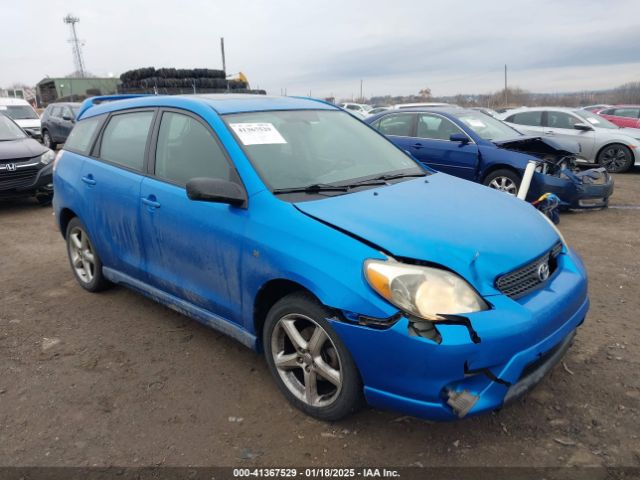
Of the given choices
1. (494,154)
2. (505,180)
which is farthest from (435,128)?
(505,180)

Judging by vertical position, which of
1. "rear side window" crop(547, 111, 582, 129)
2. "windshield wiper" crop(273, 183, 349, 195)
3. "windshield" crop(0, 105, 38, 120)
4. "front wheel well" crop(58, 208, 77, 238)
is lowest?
"front wheel well" crop(58, 208, 77, 238)

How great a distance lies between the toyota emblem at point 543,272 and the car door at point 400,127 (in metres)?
5.75

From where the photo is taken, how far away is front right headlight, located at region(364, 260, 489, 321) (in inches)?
87.4

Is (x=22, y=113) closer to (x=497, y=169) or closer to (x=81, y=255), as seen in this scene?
(x=81, y=255)

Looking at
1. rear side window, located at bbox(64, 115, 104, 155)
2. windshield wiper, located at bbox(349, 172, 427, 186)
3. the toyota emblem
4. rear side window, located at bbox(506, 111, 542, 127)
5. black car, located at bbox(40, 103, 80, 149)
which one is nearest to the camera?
the toyota emblem

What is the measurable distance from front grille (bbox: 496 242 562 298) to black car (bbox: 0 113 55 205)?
7795 millimetres

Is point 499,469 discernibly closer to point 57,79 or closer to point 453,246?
point 453,246

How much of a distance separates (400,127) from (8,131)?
6721 mm

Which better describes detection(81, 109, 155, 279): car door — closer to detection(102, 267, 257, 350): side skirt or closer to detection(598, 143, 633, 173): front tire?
detection(102, 267, 257, 350): side skirt

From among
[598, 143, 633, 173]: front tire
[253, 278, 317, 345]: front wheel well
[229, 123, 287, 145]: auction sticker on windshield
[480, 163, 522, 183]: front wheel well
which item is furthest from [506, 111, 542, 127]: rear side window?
[253, 278, 317, 345]: front wheel well

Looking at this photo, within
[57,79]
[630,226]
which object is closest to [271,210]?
[630,226]

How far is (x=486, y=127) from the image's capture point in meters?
8.28

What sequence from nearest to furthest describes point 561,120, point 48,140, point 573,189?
point 573,189 → point 561,120 → point 48,140

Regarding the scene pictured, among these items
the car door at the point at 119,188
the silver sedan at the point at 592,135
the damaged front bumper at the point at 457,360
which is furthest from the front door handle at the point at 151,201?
the silver sedan at the point at 592,135
